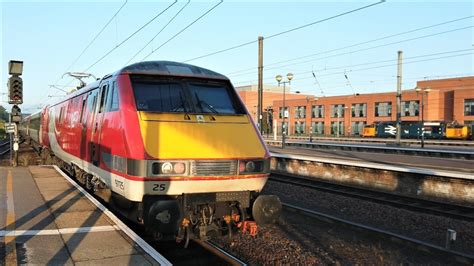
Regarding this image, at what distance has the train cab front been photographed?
579cm

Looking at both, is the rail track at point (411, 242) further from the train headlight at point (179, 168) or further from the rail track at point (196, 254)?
the train headlight at point (179, 168)

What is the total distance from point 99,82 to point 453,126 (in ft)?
184

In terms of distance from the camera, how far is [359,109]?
252 feet

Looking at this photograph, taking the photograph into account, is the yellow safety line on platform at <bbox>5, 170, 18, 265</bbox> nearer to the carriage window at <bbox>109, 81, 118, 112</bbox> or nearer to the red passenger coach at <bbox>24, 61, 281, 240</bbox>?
the red passenger coach at <bbox>24, 61, 281, 240</bbox>

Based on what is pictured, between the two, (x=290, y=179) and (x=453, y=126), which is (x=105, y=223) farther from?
(x=453, y=126)

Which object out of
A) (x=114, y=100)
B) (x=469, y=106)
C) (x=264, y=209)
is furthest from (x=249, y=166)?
(x=469, y=106)

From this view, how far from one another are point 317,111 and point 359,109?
29.0ft

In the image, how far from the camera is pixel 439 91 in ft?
229

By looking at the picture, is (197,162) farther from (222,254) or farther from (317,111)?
(317,111)

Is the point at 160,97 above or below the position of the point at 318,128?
above

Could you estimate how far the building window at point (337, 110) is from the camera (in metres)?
78.9

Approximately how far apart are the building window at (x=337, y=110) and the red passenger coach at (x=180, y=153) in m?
73.4

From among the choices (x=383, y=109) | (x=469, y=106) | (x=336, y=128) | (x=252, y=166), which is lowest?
(x=252, y=166)

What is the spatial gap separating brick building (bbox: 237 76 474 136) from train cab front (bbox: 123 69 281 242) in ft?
185
